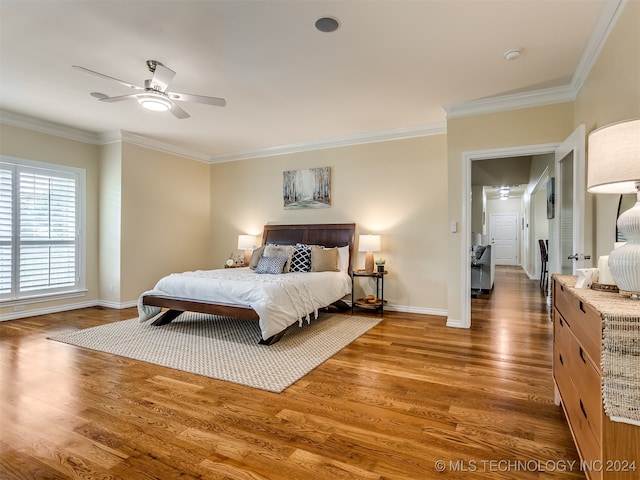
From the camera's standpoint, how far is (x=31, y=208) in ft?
15.2

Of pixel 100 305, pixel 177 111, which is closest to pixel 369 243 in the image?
pixel 177 111

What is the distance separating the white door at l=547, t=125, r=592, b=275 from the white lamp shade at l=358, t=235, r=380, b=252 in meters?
2.12

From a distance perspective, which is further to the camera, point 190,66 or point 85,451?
point 190,66

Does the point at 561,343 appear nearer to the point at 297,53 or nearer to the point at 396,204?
the point at 297,53

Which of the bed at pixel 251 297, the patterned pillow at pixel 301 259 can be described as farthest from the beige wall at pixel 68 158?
the patterned pillow at pixel 301 259

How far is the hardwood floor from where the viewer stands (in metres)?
1.62

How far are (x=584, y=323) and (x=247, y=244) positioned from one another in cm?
515

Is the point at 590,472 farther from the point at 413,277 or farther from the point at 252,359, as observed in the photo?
the point at 413,277

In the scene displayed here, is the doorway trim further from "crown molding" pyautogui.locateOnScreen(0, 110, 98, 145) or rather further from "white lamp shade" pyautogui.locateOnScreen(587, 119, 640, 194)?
"crown molding" pyautogui.locateOnScreen(0, 110, 98, 145)

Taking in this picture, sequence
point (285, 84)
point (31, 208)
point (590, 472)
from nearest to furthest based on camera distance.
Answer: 1. point (590, 472)
2. point (285, 84)
3. point (31, 208)

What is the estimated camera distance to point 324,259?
193 inches

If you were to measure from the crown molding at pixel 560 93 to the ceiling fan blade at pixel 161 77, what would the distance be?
3.05 metres

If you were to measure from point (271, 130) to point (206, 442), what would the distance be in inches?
167

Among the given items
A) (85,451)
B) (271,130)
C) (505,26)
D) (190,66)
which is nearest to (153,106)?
(190,66)
